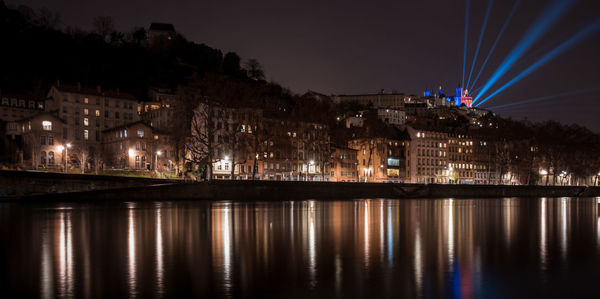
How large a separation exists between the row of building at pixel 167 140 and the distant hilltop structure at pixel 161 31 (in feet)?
197

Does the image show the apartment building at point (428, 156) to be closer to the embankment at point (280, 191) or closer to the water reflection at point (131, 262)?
the embankment at point (280, 191)

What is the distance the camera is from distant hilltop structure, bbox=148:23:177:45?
558 ft

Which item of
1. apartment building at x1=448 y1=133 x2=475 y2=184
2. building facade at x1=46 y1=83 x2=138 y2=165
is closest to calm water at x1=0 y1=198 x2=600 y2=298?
building facade at x1=46 y1=83 x2=138 y2=165

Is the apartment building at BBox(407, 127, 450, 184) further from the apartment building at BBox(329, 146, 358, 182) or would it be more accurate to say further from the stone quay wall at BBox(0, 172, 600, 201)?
the stone quay wall at BBox(0, 172, 600, 201)

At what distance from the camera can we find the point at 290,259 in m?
19.1

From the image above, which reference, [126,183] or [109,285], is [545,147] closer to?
[126,183]

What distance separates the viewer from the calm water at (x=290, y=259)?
1452 centimetres

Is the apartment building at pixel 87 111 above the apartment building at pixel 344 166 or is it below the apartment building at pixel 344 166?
above

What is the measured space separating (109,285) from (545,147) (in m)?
113

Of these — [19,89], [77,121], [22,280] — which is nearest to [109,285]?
[22,280]

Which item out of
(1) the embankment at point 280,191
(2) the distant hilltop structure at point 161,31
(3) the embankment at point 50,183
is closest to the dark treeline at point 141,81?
(1) the embankment at point 280,191

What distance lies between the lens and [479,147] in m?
136

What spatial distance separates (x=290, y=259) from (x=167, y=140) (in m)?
72.4

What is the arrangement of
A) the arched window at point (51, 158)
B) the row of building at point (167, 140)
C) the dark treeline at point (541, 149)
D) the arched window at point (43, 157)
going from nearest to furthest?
1. the row of building at point (167, 140)
2. the arched window at point (43, 157)
3. the arched window at point (51, 158)
4. the dark treeline at point (541, 149)
